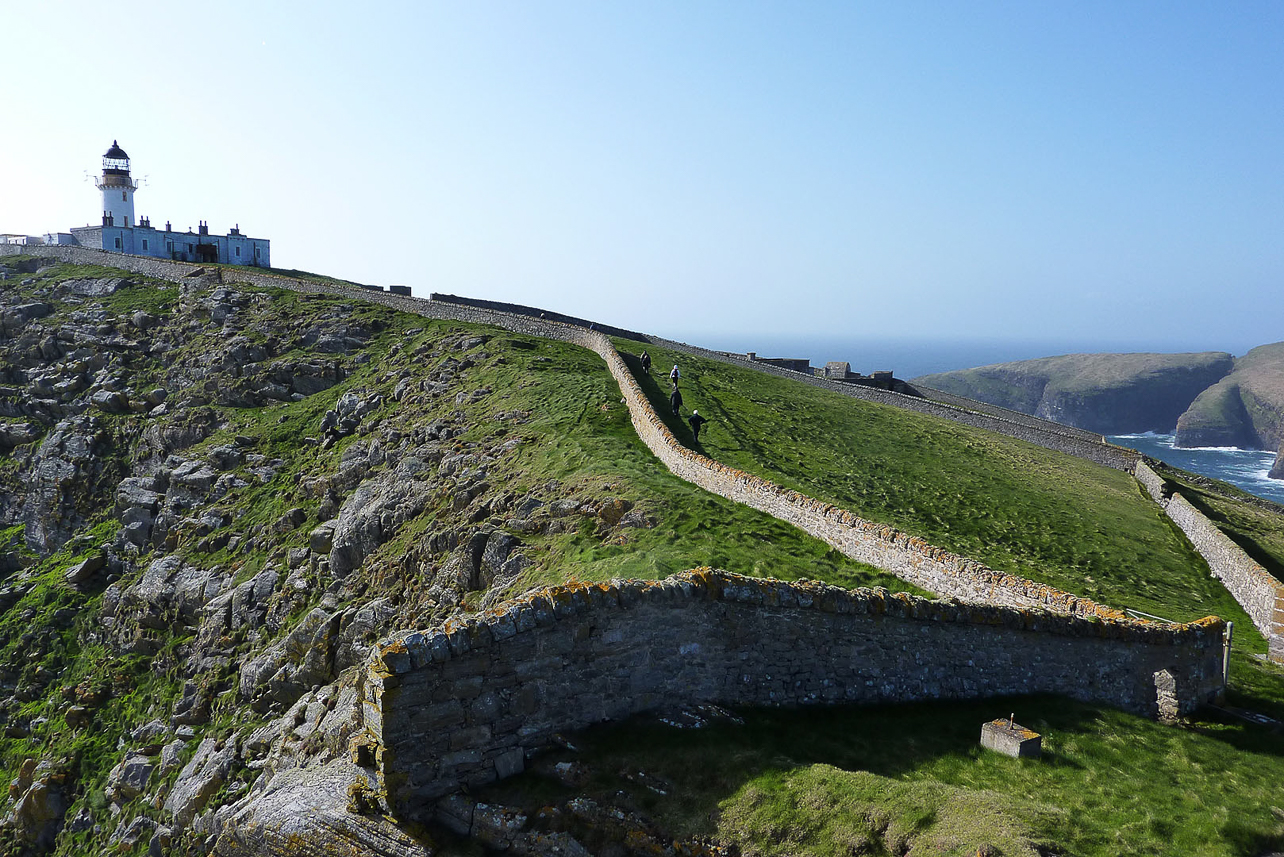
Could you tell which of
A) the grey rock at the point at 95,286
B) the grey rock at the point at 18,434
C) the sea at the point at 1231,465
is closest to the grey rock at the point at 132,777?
the grey rock at the point at 18,434

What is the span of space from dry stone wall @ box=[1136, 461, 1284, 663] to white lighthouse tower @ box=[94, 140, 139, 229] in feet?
316

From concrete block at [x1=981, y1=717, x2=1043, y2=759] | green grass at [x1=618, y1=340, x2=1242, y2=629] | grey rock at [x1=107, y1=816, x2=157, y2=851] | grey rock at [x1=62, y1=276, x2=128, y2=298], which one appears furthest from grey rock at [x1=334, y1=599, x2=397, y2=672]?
grey rock at [x1=62, y1=276, x2=128, y2=298]

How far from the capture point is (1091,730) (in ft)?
40.0

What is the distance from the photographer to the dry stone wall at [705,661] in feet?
32.1

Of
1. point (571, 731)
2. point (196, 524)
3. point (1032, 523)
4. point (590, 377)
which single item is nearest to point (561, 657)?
point (571, 731)

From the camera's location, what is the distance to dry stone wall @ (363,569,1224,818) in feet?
32.1

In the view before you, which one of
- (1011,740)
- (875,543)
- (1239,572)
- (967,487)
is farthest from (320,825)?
(967,487)

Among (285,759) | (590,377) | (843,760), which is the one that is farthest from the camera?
(590,377)

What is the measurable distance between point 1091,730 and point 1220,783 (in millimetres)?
1661

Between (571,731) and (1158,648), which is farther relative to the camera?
(1158,648)

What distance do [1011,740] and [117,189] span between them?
10077cm

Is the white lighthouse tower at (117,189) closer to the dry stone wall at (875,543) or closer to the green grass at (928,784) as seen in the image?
the dry stone wall at (875,543)

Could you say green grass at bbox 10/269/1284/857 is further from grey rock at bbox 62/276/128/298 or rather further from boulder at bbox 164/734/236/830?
grey rock at bbox 62/276/128/298

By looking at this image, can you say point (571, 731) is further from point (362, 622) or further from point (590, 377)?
point (590, 377)
